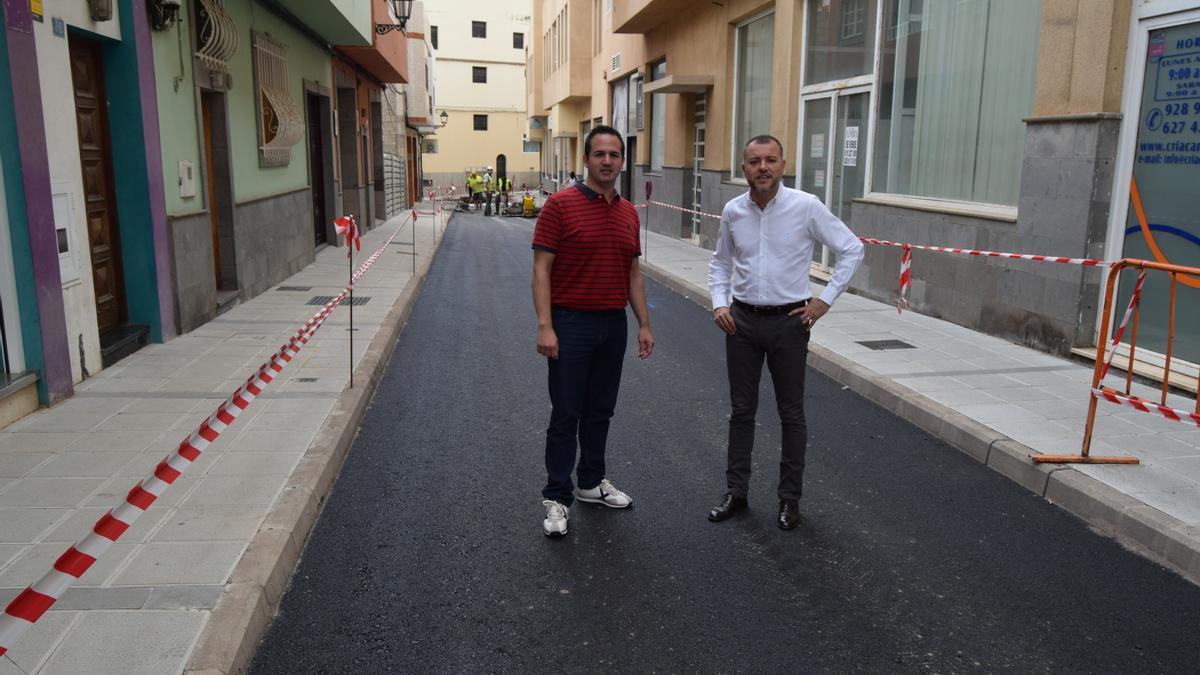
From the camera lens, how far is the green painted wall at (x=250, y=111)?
11.4m

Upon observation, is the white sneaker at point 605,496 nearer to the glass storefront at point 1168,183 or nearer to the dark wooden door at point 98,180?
the glass storefront at point 1168,183

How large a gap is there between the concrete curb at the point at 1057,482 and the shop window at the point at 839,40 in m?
6.37

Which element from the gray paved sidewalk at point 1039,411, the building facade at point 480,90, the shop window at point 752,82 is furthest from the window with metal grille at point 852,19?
the building facade at point 480,90

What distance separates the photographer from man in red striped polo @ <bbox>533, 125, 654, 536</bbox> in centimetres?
427

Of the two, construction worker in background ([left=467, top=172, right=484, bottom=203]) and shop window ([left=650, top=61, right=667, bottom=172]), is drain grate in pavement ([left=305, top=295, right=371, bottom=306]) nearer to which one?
shop window ([left=650, top=61, right=667, bottom=172])

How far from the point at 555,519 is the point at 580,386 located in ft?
2.14

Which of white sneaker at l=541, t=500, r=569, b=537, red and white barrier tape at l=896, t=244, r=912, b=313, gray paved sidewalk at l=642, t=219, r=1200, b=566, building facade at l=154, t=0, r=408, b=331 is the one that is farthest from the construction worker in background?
white sneaker at l=541, t=500, r=569, b=537

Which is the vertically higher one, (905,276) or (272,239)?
(272,239)

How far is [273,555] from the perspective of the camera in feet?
12.9

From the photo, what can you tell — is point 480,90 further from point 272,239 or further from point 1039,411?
point 1039,411

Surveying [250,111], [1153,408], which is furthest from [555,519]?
[250,111]

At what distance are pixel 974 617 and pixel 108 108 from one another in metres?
7.97

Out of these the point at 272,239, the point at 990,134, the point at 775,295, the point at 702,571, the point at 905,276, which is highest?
the point at 990,134

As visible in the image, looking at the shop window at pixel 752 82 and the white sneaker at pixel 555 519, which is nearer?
the white sneaker at pixel 555 519
